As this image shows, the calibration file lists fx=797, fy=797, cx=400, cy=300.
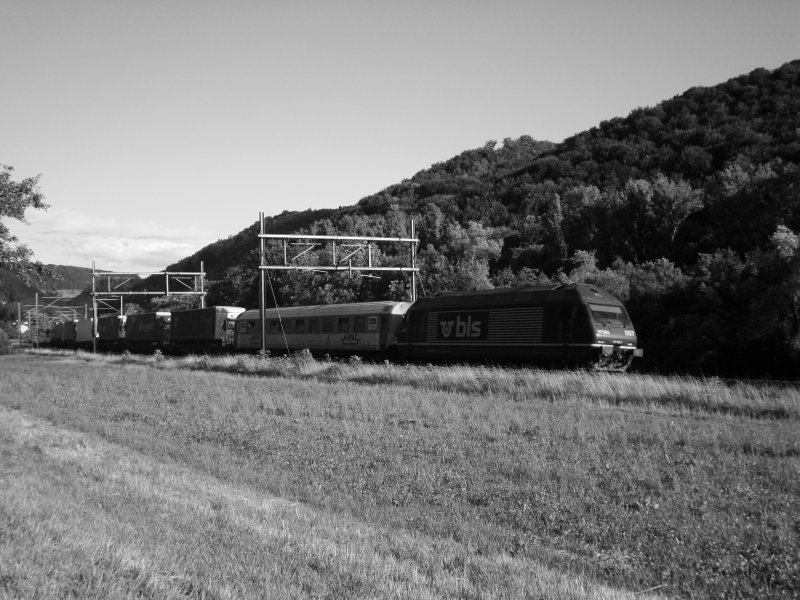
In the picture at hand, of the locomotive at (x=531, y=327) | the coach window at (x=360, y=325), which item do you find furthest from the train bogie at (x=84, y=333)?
the locomotive at (x=531, y=327)

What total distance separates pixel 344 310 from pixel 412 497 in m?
28.6

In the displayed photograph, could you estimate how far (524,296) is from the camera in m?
27.5

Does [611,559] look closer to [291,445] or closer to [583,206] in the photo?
[291,445]

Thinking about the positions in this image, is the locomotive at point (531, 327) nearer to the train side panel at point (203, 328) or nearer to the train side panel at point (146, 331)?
the train side panel at point (203, 328)

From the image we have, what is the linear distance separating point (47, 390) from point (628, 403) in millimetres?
16829

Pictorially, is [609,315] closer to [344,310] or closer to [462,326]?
[462,326]

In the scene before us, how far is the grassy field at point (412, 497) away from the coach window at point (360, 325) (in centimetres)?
1726

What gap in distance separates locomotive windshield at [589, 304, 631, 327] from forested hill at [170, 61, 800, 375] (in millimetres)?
3501

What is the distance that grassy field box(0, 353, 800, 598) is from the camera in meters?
6.08

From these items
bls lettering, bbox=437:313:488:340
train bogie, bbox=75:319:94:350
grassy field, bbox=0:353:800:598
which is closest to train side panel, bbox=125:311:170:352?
train bogie, bbox=75:319:94:350

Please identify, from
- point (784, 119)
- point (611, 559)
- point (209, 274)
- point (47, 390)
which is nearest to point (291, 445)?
point (611, 559)

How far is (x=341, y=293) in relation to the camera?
62.8 m

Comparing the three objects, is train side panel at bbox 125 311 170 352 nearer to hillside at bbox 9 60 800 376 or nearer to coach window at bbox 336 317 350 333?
hillside at bbox 9 60 800 376

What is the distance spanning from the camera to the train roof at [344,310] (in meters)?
35.7
